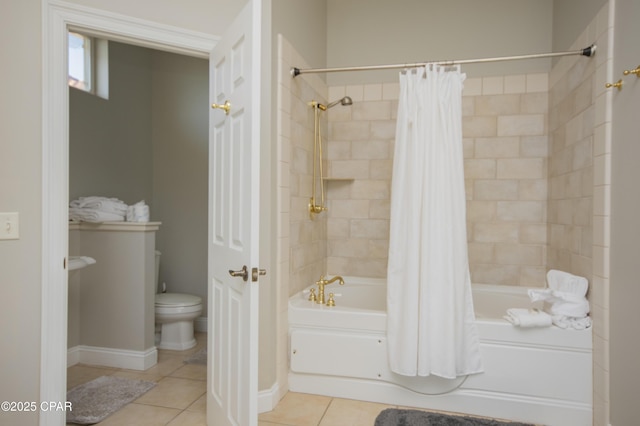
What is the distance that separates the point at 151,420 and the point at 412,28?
331cm

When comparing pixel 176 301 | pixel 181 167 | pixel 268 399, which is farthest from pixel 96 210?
pixel 268 399

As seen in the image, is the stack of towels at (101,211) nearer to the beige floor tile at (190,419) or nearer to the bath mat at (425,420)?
the beige floor tile at (190,419)

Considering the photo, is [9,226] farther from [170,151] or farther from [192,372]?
[170,151]

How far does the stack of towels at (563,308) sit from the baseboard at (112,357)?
97.3 inches

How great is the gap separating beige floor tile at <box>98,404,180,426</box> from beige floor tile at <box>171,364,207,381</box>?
0.46 m

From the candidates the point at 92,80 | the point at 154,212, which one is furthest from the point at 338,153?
the point at 92,80

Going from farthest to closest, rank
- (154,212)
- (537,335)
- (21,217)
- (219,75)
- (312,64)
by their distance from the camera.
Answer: (154,212)
(312,64)
(537,335)
(219,75)
(21,217)

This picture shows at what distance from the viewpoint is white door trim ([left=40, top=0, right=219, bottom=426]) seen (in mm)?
1896

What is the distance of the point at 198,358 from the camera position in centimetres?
335

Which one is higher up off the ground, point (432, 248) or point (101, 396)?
point (432, 248)

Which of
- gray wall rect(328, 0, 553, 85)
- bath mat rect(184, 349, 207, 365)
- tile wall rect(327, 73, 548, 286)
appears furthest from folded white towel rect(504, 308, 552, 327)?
bath mat rect(184, 349, 207, 365)

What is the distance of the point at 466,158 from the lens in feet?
11.1

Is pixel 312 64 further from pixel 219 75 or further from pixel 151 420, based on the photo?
pixel 151 420

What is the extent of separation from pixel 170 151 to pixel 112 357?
2.00 metres
